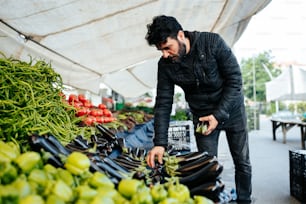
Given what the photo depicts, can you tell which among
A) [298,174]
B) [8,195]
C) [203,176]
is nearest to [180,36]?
[203,176]

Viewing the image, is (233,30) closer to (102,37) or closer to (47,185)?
(102,37)

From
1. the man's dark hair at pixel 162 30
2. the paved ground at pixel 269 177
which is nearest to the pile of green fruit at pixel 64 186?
the man's dark hair at pixel 162 30

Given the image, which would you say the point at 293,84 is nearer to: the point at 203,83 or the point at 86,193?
the point at 203,83

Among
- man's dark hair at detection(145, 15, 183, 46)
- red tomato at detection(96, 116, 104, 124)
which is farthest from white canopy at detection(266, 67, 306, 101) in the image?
man's dark hair at detection(145, 15, 183, 46)

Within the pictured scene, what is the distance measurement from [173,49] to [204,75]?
38 cm

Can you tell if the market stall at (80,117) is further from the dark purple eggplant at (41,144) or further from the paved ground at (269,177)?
the paved ground at (269,177)

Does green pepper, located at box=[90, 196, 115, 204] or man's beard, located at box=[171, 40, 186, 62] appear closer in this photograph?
green pepper, located at box=[90, 196, 115, 204]

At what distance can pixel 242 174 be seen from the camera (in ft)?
8.86

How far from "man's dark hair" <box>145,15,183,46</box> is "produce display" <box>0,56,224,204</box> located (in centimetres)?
77

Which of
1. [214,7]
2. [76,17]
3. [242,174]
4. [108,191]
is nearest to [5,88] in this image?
[108,191]

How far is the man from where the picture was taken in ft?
7.01

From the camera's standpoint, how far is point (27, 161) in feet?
3.67

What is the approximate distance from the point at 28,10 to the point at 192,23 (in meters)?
2.87

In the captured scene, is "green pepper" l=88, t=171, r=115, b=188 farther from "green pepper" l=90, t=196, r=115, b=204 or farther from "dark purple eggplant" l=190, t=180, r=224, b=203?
"dark purple eggplant" l=190, t=180, r=224, b=203
